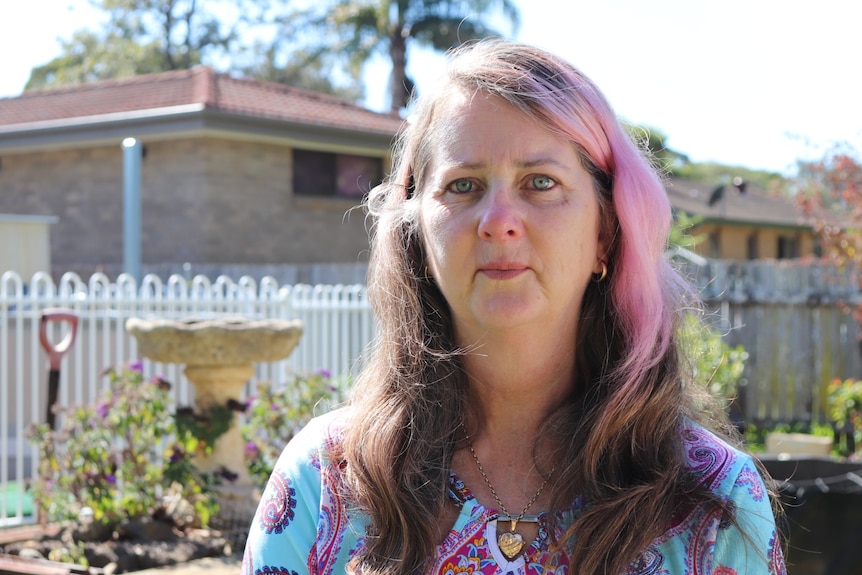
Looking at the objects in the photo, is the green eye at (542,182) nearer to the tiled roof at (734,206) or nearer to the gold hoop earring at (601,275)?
the gold hoop earring at (601,275)

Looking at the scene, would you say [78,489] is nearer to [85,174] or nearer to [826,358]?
[826,358]

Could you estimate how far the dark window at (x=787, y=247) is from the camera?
91.0ft

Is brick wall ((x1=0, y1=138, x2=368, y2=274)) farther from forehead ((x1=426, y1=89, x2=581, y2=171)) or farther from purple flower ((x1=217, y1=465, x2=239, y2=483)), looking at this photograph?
forehead ((x1=426, y1=89, x2=581, y2=171))

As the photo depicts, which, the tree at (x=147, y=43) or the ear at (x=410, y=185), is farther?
the tree at (x=147, y=43)

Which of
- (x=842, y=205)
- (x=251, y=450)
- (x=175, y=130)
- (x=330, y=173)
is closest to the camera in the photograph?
(x=251, y=450)

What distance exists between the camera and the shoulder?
62.6 inches

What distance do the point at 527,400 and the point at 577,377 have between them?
113 millimetres

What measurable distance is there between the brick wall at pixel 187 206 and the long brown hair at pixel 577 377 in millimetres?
13516

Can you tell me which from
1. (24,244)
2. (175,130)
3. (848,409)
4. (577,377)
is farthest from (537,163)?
(175,130)

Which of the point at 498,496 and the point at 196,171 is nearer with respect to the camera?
the point at 498,496

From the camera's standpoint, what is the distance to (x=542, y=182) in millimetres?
1633

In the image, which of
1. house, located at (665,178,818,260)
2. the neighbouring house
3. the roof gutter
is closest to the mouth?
the neighbouring house

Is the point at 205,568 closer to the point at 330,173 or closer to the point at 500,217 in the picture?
the point at 500,217

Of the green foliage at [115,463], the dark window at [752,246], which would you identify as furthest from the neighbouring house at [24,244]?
the dark window at [752,246]
